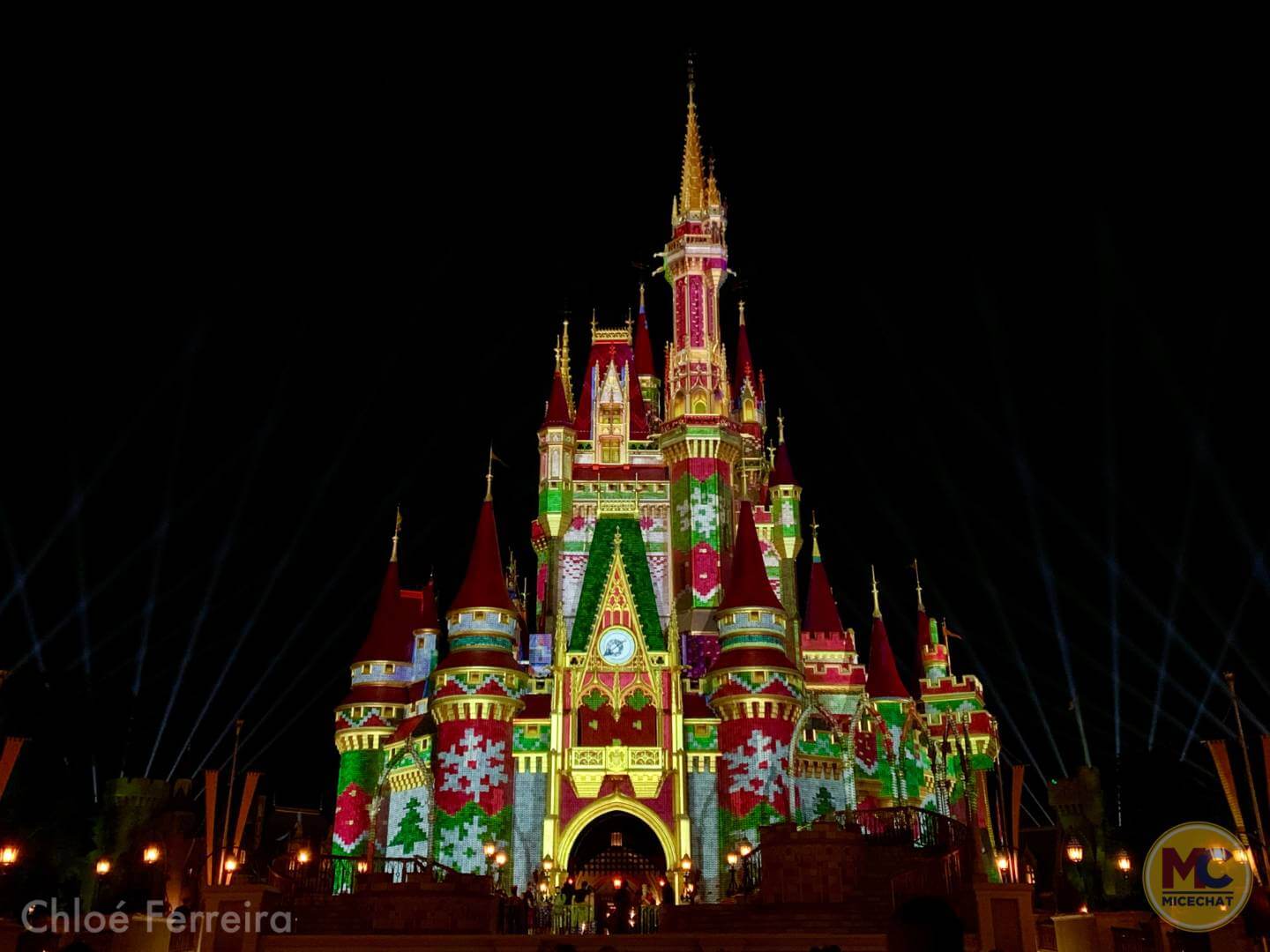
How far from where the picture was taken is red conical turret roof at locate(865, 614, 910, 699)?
47.1 m

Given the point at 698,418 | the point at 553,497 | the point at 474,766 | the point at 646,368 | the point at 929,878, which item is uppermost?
the point at 646,368

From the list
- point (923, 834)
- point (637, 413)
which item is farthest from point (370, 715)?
point (923, 834)

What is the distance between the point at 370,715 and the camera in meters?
43.7

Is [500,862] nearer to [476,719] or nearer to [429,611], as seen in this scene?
[476,719]

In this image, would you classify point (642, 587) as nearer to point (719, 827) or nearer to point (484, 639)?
point (484, 639)

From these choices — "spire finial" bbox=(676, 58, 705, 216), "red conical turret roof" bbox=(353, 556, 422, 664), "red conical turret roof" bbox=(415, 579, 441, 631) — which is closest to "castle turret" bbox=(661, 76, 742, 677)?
"spire finial" bbox=(676, 58, 705, 216)

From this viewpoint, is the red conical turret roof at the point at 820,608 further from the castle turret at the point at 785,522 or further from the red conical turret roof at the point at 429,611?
the red conical turret roof at the point at 429,611

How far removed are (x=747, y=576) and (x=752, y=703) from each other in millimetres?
4846

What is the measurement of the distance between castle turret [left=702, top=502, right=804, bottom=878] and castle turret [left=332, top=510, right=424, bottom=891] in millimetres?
12327

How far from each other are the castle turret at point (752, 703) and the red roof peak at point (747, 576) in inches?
1.2

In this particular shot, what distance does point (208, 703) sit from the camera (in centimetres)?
5391

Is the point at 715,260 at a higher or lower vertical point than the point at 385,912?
higher

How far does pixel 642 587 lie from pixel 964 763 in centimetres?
1765

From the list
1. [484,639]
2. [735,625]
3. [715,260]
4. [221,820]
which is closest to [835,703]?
[735,625]
